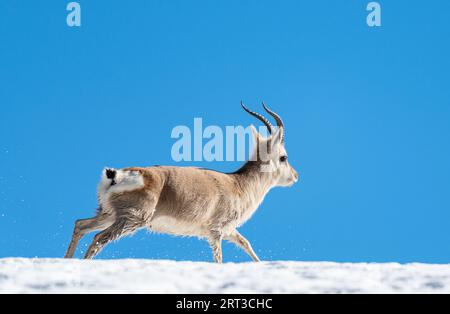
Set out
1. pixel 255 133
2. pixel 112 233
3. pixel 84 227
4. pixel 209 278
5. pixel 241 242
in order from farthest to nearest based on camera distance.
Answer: pixel 255 133 < pixel 241 242 < pixel 84 227 < pixel 112 233 < pixel 209 278

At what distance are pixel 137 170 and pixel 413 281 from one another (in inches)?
248

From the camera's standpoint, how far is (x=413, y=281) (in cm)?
555

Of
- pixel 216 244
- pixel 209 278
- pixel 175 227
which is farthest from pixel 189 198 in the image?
pixel 209 278

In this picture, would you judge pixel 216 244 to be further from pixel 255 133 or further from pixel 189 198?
pixel 255 133

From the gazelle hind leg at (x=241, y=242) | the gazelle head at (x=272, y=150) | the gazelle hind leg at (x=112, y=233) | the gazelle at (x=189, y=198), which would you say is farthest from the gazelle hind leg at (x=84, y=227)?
the gazelle head at (x=272, y=150)

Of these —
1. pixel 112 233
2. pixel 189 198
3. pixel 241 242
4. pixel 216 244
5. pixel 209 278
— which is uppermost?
pixel 189 198

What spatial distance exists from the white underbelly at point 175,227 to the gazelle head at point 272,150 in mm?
2568

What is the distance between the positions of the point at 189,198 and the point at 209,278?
6.25 m

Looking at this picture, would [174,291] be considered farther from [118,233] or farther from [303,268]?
[118,233]

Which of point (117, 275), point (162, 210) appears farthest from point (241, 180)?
point (117, 275)

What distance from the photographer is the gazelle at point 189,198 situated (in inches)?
427

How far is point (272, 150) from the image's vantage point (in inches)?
571

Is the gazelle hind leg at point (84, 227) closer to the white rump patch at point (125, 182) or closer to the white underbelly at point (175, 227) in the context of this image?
the white rump patch at point (125, 182)

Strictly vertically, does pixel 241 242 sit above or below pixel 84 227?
above
